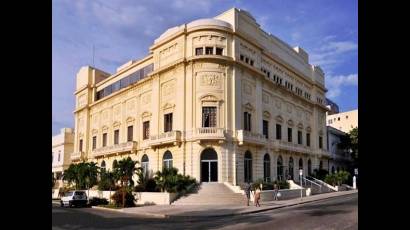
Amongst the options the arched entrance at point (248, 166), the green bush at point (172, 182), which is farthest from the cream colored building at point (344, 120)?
the green bush at point (172, 182)

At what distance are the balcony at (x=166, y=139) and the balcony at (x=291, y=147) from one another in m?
12.7

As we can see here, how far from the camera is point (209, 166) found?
122ft

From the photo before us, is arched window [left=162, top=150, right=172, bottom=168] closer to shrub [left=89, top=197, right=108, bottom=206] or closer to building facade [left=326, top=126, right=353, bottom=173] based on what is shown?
shrub [left=89, top=197, right=108, bottom=206]

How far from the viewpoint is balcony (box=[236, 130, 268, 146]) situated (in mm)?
37719

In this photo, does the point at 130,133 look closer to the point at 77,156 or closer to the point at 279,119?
the point at 77,156

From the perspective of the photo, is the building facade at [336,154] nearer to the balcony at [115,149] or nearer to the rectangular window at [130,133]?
the rectangular window at [130,133]

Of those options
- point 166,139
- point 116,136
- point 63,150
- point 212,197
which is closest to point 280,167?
point 166,139

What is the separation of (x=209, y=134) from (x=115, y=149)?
1694cm

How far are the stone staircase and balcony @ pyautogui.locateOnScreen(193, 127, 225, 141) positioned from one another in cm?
416

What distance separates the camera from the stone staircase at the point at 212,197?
32.3 m
